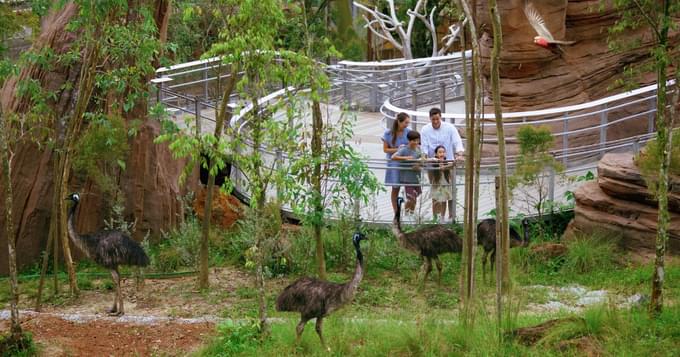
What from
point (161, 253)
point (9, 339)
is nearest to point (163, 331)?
point (9, 339)

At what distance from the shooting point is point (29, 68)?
46.7 ft

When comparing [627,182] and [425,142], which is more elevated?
[425,142]

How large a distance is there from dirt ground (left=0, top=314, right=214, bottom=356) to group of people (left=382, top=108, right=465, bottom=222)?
14.3 ft

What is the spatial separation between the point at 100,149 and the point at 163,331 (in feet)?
11.9

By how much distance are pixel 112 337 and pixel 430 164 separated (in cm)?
540

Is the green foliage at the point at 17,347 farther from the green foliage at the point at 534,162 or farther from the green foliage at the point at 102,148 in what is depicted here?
the green foliage at the point at 534,162

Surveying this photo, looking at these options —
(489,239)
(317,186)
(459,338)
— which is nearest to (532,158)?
(489,239)

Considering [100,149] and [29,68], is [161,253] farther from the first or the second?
[29,68]

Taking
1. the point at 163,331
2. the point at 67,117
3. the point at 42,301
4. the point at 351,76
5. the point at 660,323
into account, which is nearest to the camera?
the point at 660,323

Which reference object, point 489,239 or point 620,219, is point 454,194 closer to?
point 489,239

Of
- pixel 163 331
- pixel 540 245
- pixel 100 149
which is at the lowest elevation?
pixel 163 331

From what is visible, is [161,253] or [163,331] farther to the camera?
[161,253]

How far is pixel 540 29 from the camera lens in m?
17.2

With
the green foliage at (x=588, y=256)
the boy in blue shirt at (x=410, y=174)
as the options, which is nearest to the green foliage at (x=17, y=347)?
the boy in blue shirt at (x=410, y=174)
